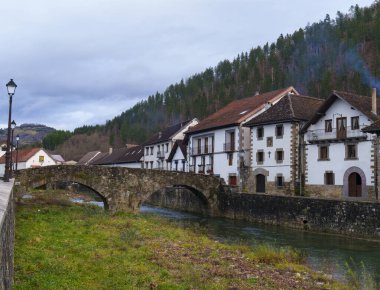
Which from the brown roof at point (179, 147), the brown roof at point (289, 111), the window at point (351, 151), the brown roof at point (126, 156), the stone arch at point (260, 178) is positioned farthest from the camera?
the brown roof at point (126, 156)

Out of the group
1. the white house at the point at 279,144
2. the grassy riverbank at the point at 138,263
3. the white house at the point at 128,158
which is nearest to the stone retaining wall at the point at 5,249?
the grassy riverbank at the point at 138,263

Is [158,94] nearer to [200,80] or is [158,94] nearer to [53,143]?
[200,80]

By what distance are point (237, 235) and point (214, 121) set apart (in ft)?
77.9

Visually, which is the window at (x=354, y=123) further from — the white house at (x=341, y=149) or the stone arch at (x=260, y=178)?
the stone arch at (x=260, y=178)

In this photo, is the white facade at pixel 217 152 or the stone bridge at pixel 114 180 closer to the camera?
the stone bridge at pixel 114 180

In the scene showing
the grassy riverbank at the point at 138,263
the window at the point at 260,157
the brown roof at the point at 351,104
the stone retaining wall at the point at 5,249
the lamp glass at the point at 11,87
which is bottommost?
the grassy riverbank at the point at 138,263

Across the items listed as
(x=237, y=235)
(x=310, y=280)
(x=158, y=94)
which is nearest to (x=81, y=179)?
(x=237, y=235)

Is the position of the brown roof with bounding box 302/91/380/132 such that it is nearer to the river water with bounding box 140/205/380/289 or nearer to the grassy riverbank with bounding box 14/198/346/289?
the river water with bounding box 140/205/380/289

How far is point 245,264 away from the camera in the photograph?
46.6 feet

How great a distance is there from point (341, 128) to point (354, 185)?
14.2ft

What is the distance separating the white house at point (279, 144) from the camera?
120 ft

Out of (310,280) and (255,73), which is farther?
(255,73)

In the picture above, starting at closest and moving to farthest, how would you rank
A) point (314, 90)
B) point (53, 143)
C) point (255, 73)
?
point (314, 90)
point (255, 73)
point (53, 143)

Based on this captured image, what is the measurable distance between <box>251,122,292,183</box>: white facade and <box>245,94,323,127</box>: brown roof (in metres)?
0.61
